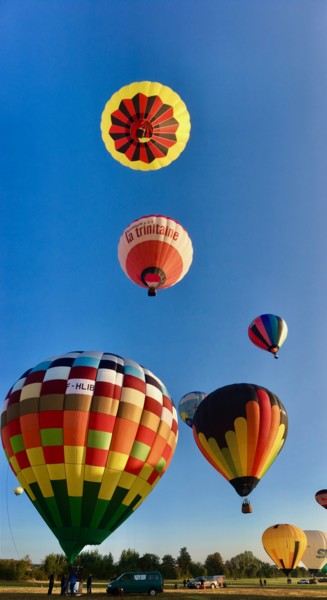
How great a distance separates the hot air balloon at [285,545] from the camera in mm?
26719

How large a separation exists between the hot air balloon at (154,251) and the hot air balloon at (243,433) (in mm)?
5688

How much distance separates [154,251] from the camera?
18.0 m

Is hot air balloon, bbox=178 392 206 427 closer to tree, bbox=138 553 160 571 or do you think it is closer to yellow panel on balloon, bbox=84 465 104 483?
yellow panel on balloon, bbox=84 465 104 483

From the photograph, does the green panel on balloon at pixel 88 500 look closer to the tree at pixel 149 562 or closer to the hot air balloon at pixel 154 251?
the hot air balloon at pixel 154 251

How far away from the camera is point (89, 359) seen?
15492 millimetres

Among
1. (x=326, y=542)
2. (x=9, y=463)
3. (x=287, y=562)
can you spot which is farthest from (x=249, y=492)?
(x=326, y=542)

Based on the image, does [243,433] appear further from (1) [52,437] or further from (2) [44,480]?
(2) [44,480]

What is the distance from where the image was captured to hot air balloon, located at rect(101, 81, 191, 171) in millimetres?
16297

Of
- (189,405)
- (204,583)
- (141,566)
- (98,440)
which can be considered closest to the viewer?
(98,440)

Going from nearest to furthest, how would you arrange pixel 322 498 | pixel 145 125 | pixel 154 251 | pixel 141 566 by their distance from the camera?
pixel 145 125, pixel 154 251, pixel 322 498, pixel 141 566

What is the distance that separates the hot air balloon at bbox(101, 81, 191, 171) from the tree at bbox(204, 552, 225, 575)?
55.6m

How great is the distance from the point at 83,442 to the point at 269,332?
1246 cm

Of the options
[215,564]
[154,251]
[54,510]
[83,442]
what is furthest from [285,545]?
[215,564]

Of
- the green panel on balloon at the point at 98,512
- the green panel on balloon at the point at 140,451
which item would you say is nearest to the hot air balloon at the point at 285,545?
the green panel on balloon at the point at 140,451
